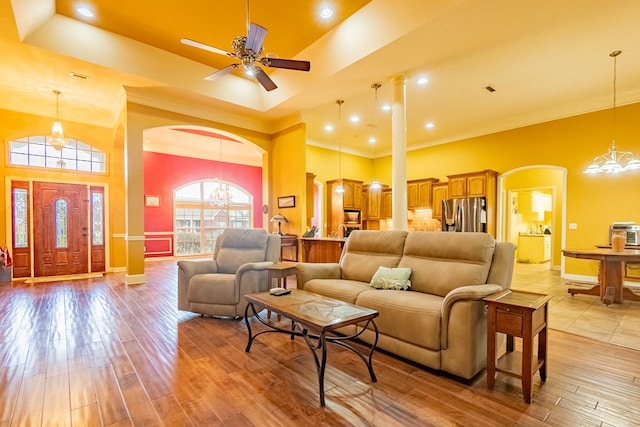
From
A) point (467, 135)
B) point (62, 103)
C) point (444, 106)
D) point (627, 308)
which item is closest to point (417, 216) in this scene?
point (467, 135)

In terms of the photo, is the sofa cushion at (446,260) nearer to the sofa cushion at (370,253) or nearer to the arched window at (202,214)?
the sofa cushion at (370,253)

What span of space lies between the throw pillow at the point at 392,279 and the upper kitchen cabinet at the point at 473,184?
17.0 ft

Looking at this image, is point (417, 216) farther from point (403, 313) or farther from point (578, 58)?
point (403, 313)

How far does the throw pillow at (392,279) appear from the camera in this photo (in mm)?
2934

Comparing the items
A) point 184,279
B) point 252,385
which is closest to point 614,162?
point 252,385

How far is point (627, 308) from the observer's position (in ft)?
13.5

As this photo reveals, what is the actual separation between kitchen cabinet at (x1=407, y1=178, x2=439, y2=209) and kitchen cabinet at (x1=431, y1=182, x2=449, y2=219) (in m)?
0.12

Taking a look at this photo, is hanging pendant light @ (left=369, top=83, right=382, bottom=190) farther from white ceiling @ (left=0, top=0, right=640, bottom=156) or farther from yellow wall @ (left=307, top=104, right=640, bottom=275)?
yellow wall @ (left=307, top=104, right=640, bottom=275)

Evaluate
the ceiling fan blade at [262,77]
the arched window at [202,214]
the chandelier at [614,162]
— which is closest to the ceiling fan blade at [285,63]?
the ceiling fan blade at [262,77]

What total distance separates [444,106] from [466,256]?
14.7ft

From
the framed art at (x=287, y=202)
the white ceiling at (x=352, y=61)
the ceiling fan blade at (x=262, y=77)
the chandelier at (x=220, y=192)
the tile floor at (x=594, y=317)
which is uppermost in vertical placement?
the white ceiling at (x=352, y=61)

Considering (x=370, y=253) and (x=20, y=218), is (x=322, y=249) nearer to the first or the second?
(x=370, y=253)

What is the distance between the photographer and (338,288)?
3.09m

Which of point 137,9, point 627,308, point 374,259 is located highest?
point 137,9
